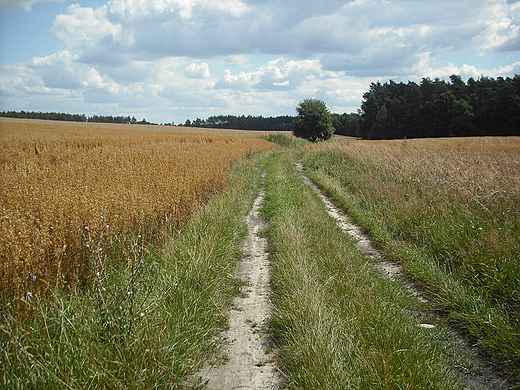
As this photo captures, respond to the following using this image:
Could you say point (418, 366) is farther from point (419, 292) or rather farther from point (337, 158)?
point (337, 158)

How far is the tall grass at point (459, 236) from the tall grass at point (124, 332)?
3027 mm

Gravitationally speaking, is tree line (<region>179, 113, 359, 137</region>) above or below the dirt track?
above

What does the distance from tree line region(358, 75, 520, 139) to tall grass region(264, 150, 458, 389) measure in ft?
194

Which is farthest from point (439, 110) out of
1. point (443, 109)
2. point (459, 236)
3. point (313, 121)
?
point (459, 236)

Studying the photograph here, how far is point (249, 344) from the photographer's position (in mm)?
4059

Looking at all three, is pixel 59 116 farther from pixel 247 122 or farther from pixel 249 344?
pixel 249 344

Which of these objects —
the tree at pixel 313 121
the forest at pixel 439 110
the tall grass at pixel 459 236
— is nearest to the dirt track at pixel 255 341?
the tall grass at pixel 459 236

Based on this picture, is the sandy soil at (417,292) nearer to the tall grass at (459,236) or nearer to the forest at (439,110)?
the tall grass at (459,236)

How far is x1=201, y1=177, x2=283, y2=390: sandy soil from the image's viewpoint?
11.3 feet

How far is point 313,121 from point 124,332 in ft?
193

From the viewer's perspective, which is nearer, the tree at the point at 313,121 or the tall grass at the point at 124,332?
the tall grass at the point at 124,332

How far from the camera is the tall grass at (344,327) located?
3266mm

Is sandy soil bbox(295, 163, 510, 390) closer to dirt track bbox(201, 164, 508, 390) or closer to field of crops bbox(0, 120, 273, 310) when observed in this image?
dirt track bbox(201, 164, 508, 390)

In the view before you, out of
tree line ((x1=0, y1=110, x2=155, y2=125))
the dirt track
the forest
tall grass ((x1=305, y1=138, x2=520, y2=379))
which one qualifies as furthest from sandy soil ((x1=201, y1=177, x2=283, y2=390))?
tree line ((x1=0, y1=110, x2=155, y2=125))
